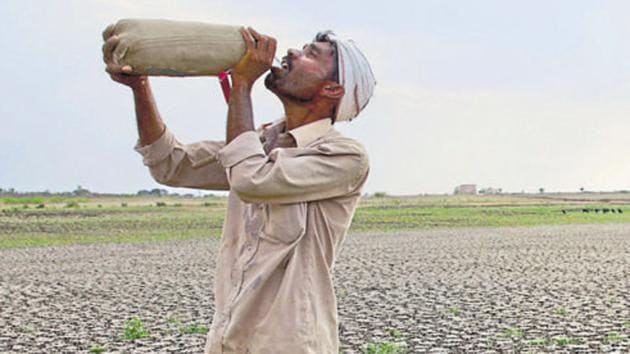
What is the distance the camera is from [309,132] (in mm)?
2525

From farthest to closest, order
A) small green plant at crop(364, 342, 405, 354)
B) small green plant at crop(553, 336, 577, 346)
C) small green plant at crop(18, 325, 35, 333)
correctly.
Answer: small green plant at crop(18, 325, 35, 333), small green plant at crop(553, 336, 577, 346), small green plant at crop(364, 342, 405, 354)

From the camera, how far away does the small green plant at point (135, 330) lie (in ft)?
32.2

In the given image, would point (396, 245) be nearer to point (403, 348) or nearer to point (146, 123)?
point (403, 348)

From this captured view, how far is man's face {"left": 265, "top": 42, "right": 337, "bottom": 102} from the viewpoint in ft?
8.14

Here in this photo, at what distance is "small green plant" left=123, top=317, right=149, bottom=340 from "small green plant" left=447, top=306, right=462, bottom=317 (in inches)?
150

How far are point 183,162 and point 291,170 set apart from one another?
58 centimetres

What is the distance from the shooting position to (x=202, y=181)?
2852 millimetres

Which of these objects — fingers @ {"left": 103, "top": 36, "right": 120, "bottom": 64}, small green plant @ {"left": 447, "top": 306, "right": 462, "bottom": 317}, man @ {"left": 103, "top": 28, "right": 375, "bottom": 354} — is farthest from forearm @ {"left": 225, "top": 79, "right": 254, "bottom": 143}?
small green plant @ {"left": 447, "top": 306, "right": 462, "bottom": 317}

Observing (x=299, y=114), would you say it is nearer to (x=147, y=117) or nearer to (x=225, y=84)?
(x=225, y=84)

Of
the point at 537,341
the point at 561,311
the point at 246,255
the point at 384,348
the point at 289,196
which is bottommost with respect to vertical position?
the point at 384,348

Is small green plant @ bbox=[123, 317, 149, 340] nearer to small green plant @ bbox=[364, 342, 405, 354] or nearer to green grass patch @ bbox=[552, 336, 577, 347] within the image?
small green plant @ bbox=[364, 342, 405, 354]

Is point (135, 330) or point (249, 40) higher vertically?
point (249, 40)

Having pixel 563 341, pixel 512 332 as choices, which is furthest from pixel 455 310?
pixel 563 341

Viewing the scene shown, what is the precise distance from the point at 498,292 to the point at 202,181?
470 inches
